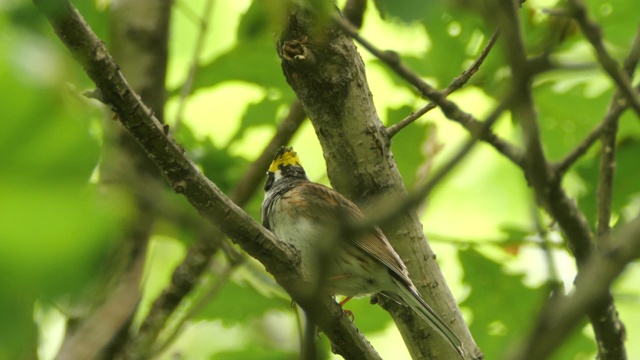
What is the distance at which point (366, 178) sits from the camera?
147 inches

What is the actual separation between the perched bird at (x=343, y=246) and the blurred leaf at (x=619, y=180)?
959mm

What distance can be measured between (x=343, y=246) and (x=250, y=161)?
828 mm

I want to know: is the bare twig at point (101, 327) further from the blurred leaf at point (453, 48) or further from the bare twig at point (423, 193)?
the blurred leaf at point (453, 48)

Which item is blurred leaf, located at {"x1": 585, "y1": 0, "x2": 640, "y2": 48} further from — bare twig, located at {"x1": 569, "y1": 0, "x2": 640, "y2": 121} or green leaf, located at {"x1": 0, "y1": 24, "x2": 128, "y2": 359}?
green leaf, located at {"x1": 0, "y1": 24, "x2": 128, "y2": 359}

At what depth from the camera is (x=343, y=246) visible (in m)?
4.29

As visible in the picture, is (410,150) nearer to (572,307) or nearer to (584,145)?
(584,145)

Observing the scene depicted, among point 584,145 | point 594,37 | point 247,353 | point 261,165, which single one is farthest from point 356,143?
point 594,37

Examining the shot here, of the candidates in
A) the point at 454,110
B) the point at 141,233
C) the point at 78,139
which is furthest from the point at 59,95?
the point at 141,233

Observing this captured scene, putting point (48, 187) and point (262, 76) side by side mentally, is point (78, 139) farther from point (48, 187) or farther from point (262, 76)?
point (262, 76)

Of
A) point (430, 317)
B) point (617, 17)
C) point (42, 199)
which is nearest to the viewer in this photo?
point (42, 199)

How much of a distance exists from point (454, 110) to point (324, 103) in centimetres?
102

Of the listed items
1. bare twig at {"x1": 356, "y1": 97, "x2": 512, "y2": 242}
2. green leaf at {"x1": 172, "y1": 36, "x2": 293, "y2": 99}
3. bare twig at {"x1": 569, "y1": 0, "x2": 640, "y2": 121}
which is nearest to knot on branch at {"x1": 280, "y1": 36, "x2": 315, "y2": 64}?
green leaf at {"x1": 172, "y1": 36, "x2": 293, "y2": 99}

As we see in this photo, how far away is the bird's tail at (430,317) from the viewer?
3623 mm

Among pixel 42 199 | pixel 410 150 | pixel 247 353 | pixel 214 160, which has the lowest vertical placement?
pixel 42 199
